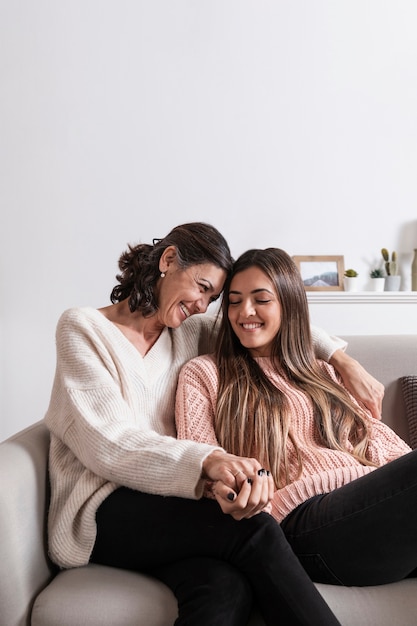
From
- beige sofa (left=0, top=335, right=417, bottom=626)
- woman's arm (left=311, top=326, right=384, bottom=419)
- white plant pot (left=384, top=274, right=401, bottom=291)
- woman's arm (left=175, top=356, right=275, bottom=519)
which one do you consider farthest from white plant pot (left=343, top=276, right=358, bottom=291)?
beige sofa (left=0, top=335, right=417, bottom=626)

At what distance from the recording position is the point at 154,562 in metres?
1.38

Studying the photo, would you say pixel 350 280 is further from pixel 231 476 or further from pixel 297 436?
pixel 231 476

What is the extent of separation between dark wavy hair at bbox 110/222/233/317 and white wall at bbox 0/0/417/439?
984 mm

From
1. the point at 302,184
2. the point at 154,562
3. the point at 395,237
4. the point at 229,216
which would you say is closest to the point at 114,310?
the point at 154,562

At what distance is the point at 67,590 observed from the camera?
4.34ft

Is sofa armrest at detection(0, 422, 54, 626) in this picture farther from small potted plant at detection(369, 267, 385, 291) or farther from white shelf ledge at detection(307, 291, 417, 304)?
small potted plant at detection(369, 267, 385, 291)

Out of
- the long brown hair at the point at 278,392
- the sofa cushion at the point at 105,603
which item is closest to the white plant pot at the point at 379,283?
the long brown hair at the point at 278,392

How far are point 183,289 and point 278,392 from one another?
37 cm

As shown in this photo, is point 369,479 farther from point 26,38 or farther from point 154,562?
point 26,38

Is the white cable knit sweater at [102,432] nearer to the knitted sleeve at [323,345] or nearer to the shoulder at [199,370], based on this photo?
the shoulder at [199,370]

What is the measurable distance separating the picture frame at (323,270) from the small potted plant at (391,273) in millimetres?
178

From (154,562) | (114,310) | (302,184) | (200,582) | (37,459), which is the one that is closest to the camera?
(200,582)

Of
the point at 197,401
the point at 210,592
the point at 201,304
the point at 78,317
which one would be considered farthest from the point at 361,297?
the point at 210,592

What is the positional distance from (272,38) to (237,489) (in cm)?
217
